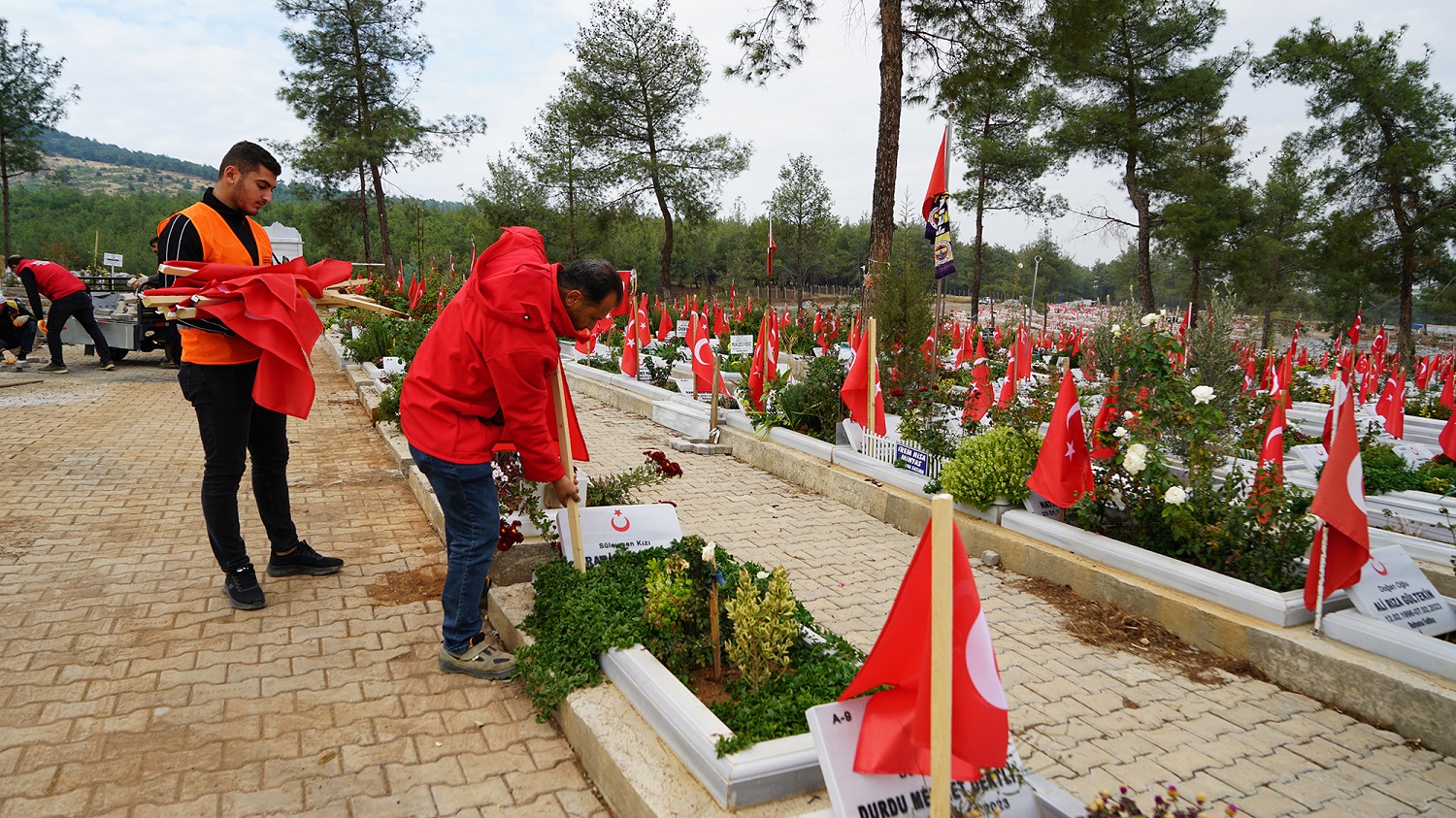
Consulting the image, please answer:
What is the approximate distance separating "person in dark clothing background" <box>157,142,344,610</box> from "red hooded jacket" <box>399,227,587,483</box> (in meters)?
1.20

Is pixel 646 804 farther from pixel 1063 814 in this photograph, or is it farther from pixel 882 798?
pixel 1063 814

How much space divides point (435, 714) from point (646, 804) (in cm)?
123

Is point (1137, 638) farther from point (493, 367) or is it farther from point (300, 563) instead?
point (300, 563)

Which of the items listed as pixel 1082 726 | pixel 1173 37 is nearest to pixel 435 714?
pixel 1082 726

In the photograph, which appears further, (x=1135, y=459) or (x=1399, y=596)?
(x=1135, y=459)

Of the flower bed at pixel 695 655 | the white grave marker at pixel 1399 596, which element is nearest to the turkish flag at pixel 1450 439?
the white grave marker at pixel 1399 596

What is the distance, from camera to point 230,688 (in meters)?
3.24

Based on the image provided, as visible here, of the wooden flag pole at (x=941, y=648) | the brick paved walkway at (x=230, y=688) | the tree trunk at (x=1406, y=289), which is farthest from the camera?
the tree trunk at (x=1406, y=289)

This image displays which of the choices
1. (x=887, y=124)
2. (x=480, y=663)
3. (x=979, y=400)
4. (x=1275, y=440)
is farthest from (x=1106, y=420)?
(x=887, y=124)

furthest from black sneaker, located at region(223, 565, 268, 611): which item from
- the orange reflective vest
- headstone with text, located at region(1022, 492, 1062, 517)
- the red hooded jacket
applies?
headstone with text, located at region(1022, 492, 1062, 517)

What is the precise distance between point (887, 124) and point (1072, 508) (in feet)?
22.9

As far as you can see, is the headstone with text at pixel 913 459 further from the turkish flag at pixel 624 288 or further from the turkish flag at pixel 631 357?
the turkish flag at pixel 631 357

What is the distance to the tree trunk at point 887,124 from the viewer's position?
10547 mm

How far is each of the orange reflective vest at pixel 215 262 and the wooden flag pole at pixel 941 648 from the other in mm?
3409
